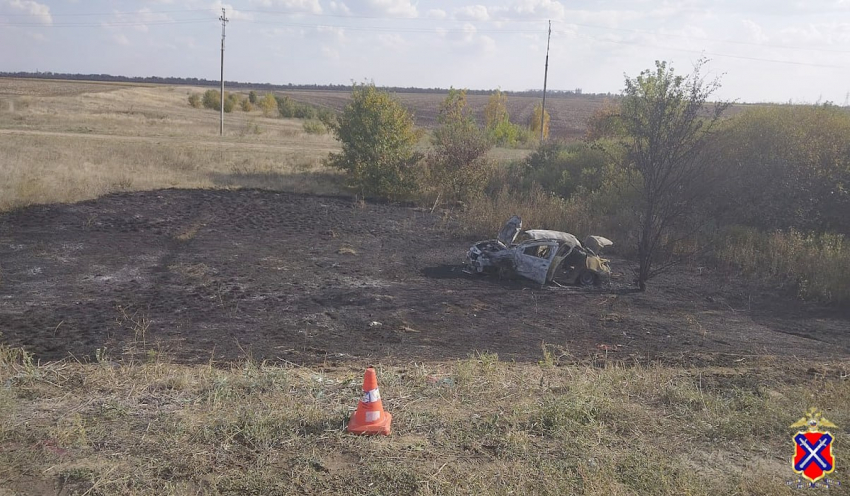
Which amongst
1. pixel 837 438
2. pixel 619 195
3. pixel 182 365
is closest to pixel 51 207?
pixel 182 365

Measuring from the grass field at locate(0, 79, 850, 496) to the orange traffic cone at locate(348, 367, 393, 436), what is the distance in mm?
111

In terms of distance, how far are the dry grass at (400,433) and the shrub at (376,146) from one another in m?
19.5

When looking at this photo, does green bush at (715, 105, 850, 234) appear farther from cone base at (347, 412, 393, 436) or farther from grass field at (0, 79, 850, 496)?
cone base at (347, 412, 393, 436)

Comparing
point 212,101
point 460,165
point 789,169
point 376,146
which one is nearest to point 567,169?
point 460,165

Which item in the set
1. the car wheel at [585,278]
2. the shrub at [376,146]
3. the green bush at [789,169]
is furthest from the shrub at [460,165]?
the car wheel at [585,278]

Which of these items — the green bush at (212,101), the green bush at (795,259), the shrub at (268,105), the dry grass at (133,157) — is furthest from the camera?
the green bush at (212,101)

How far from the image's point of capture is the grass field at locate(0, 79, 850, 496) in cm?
448

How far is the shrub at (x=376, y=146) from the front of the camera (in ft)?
86.1

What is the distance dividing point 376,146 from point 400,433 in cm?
2204

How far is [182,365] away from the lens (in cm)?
831

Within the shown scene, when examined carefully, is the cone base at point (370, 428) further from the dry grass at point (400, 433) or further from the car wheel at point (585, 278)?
the car wheel at point (585, 278)

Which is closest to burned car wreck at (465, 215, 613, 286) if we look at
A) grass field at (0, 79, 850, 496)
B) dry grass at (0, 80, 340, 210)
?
grass field at (0, 79, 850, 496)

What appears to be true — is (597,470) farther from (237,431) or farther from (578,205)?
(578,205)

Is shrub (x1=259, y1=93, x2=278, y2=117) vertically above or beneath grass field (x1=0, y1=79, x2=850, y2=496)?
above
